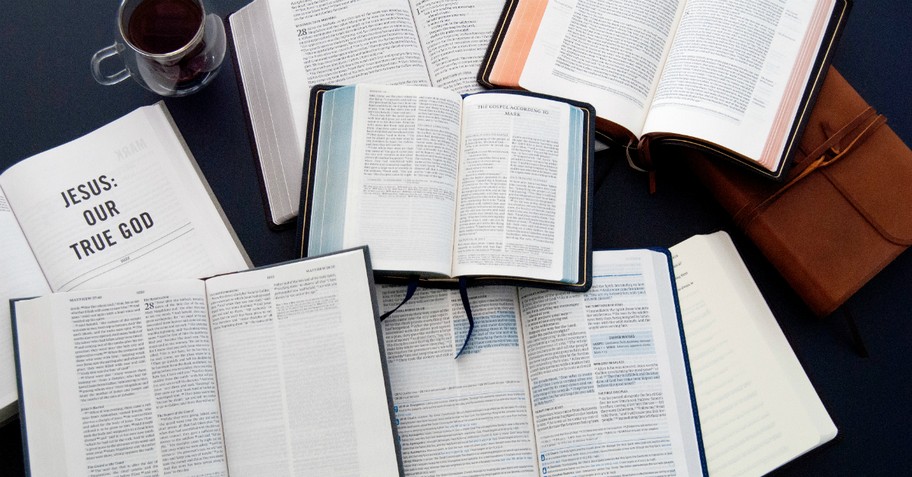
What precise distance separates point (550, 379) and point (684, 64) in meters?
0.41

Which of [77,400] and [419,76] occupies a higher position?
[419,76]

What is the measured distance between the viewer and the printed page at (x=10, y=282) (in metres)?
0.80

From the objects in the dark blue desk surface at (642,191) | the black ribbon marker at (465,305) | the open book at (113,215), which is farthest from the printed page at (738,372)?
the open book at (113,215)

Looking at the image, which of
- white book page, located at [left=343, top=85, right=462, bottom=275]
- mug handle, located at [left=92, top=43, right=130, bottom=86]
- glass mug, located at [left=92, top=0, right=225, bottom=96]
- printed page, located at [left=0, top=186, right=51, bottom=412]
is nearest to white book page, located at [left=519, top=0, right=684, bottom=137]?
white book page, located at [left=343, top=85, right=462, bottom=275]

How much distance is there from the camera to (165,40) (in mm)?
861

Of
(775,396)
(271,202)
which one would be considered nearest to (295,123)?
(271,202)

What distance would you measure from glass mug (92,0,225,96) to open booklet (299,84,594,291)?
0.14 metres

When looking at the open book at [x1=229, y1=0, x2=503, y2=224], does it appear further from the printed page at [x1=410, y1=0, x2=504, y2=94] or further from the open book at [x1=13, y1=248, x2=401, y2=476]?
the open book at [x1=13, y1=248, x2=401, y2=476]

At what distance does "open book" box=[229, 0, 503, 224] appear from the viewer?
92cm

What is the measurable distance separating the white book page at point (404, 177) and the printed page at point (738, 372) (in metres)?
0.30

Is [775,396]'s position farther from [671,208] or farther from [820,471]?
[671,208]

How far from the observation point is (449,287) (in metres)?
0.88

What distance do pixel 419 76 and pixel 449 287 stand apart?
274 millimetres

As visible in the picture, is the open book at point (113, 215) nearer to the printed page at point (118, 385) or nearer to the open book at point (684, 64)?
the printed page at point (118, 385)
